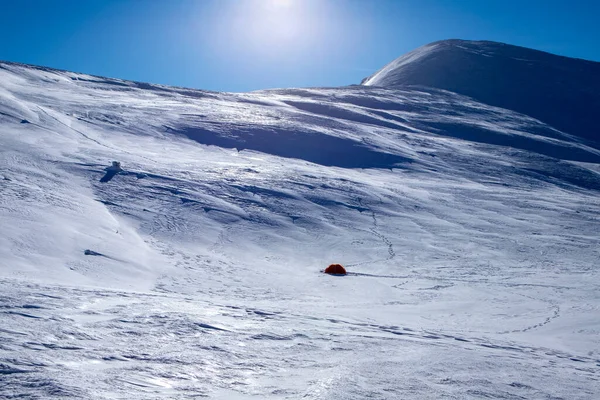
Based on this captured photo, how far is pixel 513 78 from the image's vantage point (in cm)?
4334

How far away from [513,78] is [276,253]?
3699cm

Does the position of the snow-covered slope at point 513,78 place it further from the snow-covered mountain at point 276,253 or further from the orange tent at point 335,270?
the orange tent at point 335,270

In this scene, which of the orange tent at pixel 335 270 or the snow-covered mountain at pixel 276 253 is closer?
the snow-covered mountain at pixel 276 253

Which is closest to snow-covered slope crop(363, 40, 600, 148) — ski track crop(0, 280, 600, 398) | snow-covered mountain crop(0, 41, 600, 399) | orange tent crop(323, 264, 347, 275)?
snow-covered mountain crop(0, 41, 600, 399)

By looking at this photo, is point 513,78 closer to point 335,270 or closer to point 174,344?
point 335,270

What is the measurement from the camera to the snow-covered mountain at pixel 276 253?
181 inches

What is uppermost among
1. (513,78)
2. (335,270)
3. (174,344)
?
(513,78)

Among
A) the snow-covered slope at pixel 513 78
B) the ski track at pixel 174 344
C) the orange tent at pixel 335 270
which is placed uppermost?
the snow-covered slope at pixel 513 78

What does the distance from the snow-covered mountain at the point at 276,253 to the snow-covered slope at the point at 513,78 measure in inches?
439

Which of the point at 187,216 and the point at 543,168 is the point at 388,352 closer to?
the point at 187,216

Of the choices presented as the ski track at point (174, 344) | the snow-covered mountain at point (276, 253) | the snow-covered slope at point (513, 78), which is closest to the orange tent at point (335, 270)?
the snow-covered mountain at point (276, 253)

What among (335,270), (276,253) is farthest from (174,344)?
(276,253)

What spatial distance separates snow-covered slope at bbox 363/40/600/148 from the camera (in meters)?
38.5

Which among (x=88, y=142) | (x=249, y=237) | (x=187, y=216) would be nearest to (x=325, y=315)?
(x=249, y=237)
